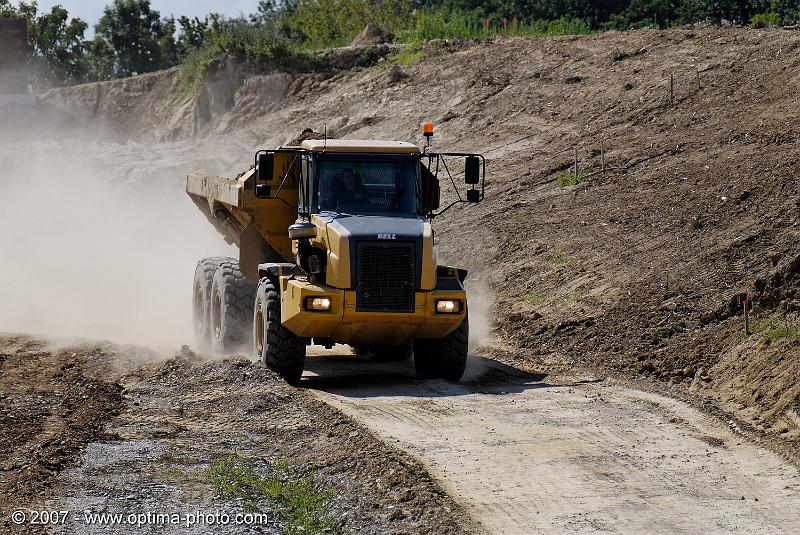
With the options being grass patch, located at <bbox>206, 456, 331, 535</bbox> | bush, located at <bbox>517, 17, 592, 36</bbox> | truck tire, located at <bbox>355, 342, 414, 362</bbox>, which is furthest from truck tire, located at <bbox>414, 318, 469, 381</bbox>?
bush, located at <bbox>517, 17, 592, 36</bbox>

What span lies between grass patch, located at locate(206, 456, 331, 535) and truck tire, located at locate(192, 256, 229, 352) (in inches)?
299

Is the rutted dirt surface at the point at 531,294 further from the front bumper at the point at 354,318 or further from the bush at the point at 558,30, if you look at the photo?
the bush at the point at 558,30

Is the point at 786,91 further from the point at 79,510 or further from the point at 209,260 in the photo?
the point at 79,510

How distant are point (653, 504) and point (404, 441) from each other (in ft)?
9.04

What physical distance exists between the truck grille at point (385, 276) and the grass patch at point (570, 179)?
1119 centimetres

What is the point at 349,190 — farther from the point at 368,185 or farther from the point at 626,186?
the point at 626,186

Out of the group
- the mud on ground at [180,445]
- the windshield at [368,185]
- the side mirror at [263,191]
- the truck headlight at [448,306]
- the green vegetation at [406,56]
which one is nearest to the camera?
the mud on ground at [180,445]

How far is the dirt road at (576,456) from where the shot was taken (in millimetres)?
9641

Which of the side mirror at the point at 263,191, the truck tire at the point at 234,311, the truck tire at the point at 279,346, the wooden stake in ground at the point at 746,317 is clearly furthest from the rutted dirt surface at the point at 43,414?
the wooden stake in ground at the point at 746,317

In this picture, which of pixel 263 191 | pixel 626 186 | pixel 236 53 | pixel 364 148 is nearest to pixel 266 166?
pixel 263 191

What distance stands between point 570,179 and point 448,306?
11314mm

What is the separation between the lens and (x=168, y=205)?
34.5 meters

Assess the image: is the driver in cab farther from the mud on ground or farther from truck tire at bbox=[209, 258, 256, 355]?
truck tire at bbox=[209, 258, 256, 355]

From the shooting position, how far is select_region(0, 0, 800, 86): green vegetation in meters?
41.8
